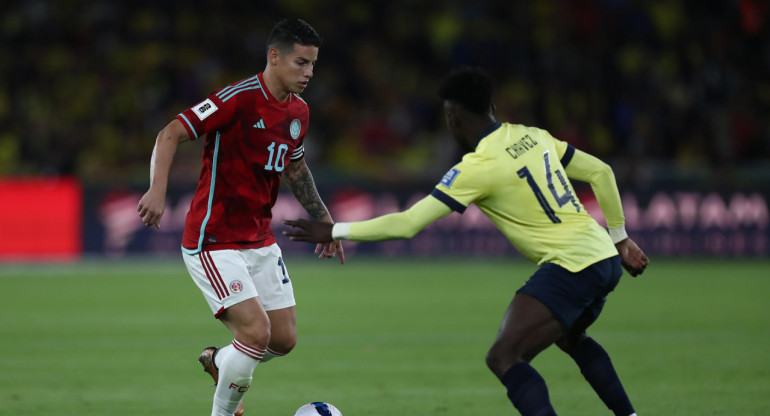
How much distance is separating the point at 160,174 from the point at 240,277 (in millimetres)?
718

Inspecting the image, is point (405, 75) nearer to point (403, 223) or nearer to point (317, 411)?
point (317, 411)

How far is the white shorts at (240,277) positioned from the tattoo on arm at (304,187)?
395mm

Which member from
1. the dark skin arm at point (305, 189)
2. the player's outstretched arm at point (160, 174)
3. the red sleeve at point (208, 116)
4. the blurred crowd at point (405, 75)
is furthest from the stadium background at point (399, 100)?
the player's outstretched arm at point (160, 174)

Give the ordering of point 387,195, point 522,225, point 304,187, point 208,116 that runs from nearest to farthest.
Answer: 1. point 522,225
2. point 208,116
3. point 304,187
4. point 387,195

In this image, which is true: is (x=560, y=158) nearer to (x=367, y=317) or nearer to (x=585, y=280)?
(x=585, y=280)

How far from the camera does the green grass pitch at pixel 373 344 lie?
6.77m

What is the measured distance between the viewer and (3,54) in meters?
19.5

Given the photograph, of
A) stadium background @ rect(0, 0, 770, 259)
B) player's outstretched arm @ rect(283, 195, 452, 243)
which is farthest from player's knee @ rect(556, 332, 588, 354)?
stadium background @ rect(0, 0, 770, 259)

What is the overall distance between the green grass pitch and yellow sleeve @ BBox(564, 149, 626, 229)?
1572 mm

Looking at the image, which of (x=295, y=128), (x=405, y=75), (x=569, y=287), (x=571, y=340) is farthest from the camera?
(x=405, y=75)

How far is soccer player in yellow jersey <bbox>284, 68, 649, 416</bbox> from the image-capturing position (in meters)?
4.74

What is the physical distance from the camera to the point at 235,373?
17.5 feet

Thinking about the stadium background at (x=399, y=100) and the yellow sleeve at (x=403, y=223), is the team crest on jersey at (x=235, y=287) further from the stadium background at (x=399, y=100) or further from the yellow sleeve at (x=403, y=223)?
the stadium background at (x=399, y=100)

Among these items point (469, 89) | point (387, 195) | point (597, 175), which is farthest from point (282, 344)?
point (387, 195)
